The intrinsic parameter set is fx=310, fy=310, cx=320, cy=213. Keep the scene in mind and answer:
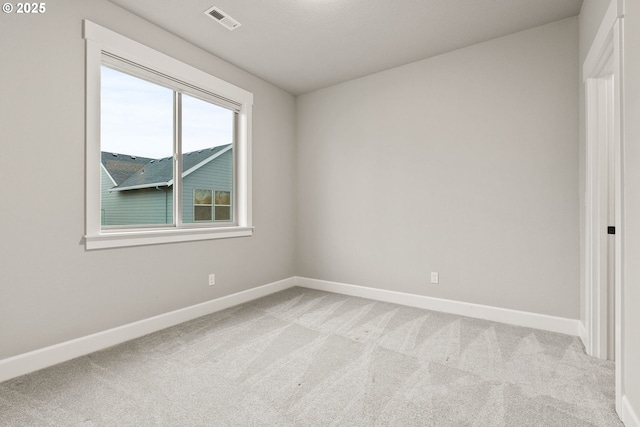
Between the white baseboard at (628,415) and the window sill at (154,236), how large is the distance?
3.13 meters

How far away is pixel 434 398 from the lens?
1689 mm

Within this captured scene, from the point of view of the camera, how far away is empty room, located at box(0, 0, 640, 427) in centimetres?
169

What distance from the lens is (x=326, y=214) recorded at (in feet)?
13.2

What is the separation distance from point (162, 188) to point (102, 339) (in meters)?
1.35

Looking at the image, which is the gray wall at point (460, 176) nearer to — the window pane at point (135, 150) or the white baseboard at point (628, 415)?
the white baseboard at point (628, 415)

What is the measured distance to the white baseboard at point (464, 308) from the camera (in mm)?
2625

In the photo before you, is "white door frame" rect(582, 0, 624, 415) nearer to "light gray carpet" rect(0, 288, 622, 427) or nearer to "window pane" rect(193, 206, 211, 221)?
"light gray carpet" rect(0, 288, 622, 427)

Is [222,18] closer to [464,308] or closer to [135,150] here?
[135,150]

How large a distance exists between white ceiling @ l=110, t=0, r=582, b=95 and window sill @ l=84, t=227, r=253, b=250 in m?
1.78

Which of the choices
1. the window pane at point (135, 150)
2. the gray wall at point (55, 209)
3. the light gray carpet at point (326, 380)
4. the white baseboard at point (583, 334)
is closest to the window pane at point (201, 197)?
the window pane at point (135, 150)

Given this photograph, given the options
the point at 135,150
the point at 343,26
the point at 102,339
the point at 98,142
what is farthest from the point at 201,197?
the point at 343,26

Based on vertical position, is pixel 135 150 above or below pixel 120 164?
above

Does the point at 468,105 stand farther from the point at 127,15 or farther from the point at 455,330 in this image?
the point at 127,15

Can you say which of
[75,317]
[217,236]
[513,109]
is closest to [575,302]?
[513,109]
